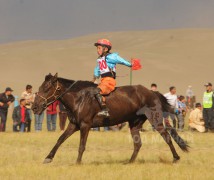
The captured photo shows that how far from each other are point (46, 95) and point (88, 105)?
950mm

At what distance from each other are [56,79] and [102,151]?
3.68 m

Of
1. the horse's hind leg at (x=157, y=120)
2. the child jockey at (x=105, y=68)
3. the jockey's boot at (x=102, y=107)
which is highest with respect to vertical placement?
the child jockey at (x=105, y=68)

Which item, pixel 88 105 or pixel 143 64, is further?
pixel 143 64

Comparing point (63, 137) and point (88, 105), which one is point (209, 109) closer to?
point (88, 105)

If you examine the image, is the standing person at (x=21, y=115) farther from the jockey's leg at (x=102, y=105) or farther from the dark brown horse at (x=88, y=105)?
the jockey's leg at (x=102, y=105)

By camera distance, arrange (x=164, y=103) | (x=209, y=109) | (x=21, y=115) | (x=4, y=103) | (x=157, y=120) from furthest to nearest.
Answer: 1. (x=209, y=109)
2. (x=4, y=103)
3. (x=21, y=115)
4. (x=164, y=103)
5. (x=157, y=120)

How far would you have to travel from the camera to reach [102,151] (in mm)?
15203

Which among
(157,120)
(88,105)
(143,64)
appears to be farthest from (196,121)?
(143,64)

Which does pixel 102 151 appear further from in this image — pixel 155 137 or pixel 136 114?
pixel 155 137

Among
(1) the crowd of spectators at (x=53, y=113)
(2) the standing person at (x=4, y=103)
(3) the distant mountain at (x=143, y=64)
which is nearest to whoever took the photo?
(1) the crowd of spectators at (x=53, y=113)

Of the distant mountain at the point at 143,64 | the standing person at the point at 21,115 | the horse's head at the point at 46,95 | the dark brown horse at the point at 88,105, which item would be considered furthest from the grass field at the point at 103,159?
the distant mountain at the point at 143,64

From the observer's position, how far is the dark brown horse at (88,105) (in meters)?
11.8

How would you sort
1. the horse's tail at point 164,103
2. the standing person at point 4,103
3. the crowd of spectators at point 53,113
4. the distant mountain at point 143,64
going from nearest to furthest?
1. the horse's tail at point 164,103
2. the crowd of spectators at point 53,113
3. the standing person at point 4,103
4. the distant mountain at point 143,64

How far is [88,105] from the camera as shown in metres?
11.9
